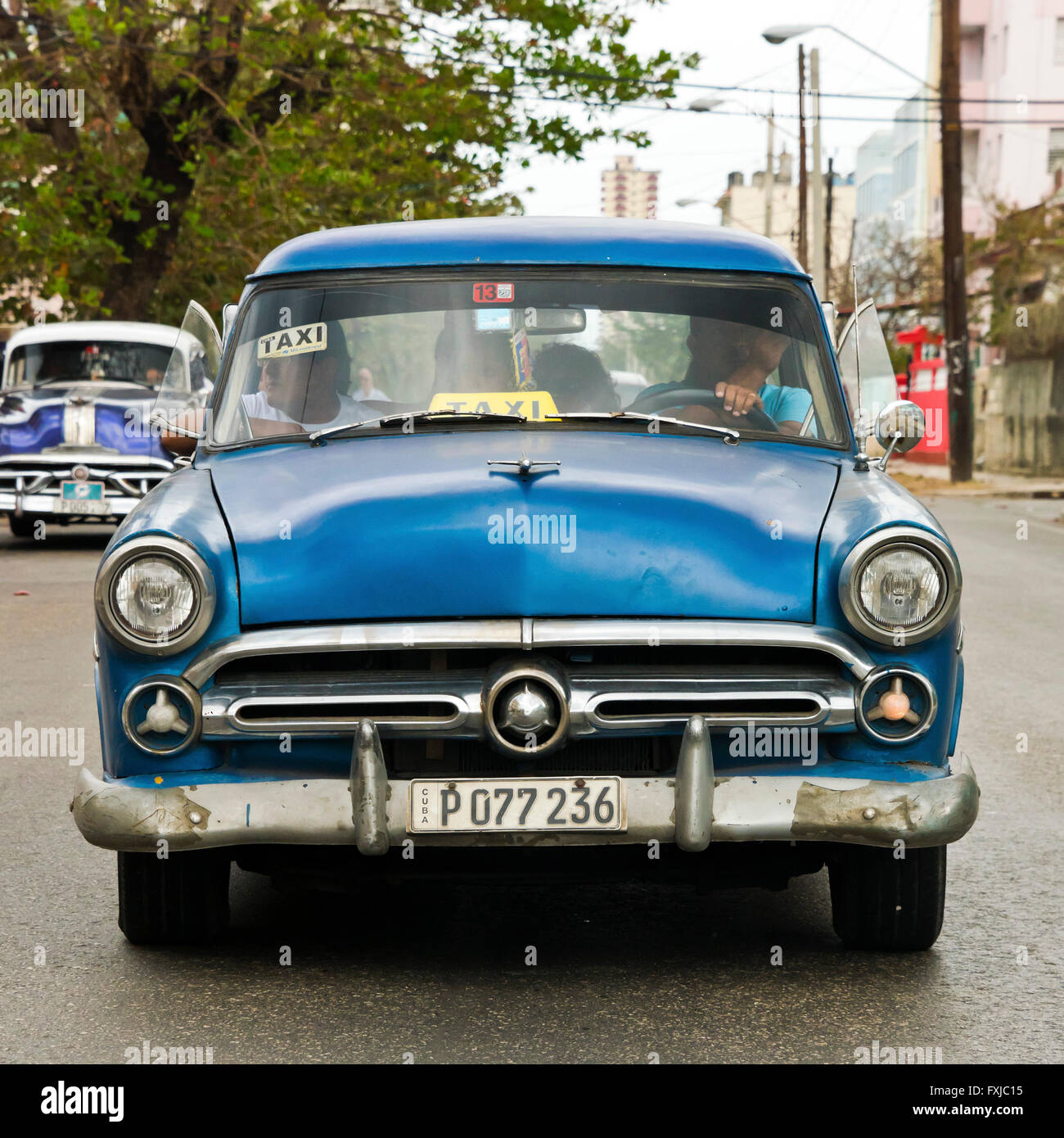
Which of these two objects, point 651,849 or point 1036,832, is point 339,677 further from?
point 1036,832

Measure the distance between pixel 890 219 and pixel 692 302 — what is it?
73281 mm

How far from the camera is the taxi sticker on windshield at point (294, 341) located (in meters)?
5.12


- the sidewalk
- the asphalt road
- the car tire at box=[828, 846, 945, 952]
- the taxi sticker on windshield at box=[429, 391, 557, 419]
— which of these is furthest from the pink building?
the car tire at box=[828, 846, 945, 952]

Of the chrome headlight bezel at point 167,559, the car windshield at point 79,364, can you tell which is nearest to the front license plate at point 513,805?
the chrome headlight bezel at point 167,559

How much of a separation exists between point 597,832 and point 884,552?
89 cm

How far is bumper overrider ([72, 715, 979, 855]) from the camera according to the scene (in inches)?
152

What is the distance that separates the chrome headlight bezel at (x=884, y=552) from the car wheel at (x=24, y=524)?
15.1 meters

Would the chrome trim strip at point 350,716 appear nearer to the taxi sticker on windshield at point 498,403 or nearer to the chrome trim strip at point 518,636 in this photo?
the chrome trim strip at point 518,636

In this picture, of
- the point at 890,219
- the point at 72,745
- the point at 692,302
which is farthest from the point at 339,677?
the point at 890,219

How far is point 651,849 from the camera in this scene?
407cm

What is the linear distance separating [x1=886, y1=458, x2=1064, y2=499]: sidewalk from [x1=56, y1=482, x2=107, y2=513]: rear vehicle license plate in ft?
43.3

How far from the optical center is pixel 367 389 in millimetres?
5012

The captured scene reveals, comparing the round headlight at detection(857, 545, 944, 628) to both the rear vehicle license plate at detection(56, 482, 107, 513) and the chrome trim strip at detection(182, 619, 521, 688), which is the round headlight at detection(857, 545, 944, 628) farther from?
the rear vehicle license plate at detection(56, 482, 107, 513)

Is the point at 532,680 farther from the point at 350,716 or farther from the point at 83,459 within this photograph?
the point at 83,459
